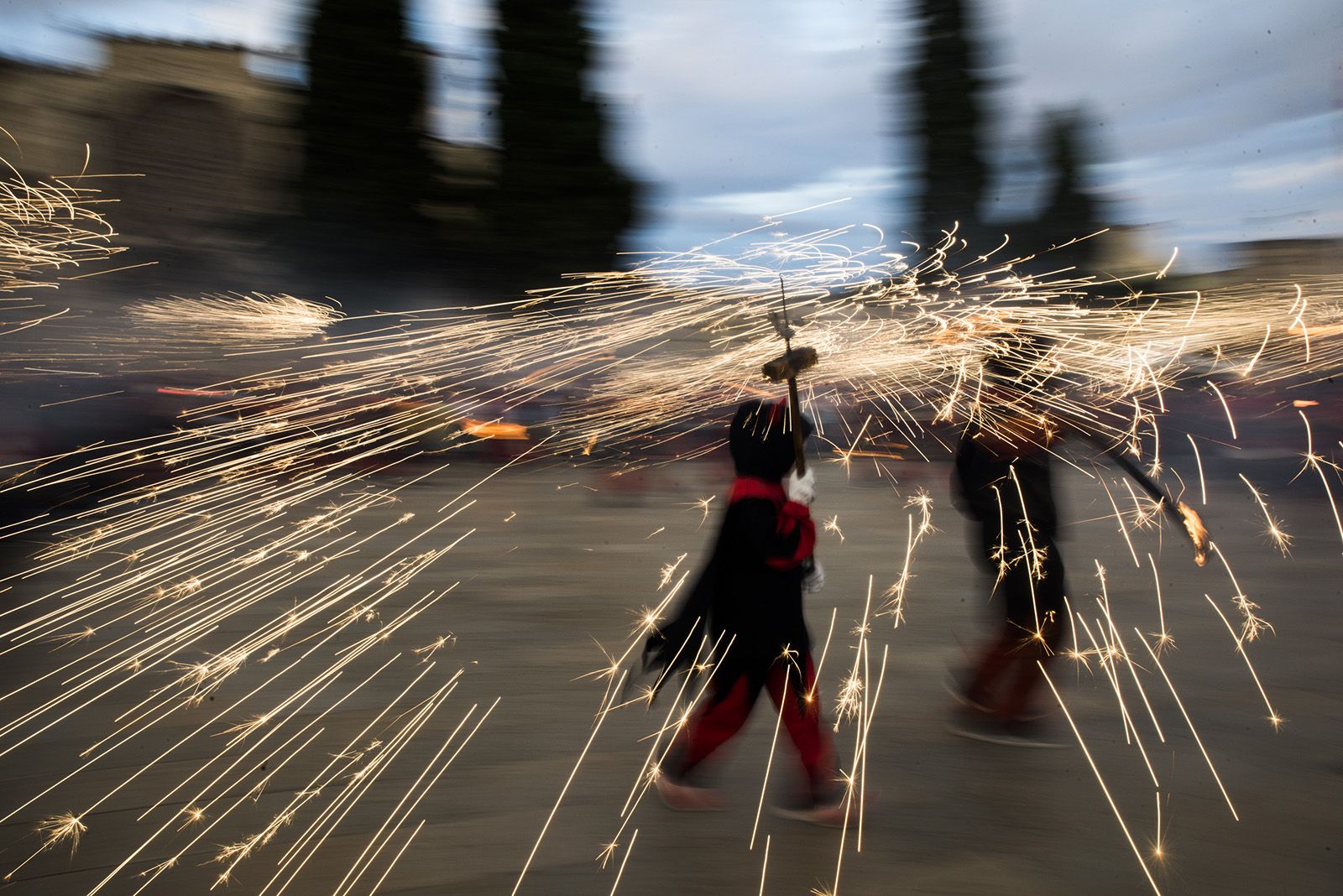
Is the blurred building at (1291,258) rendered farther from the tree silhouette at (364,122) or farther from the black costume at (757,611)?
the tree silhouette at (364,122)

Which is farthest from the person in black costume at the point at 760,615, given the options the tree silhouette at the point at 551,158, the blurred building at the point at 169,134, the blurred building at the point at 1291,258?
the blurred building at the point at 169,134

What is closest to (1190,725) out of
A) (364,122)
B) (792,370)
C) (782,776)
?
(782,776)

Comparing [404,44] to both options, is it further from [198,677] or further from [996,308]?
[996,308]

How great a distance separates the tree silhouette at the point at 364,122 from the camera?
11695 mm

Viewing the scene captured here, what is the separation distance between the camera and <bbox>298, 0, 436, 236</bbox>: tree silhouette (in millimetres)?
11695

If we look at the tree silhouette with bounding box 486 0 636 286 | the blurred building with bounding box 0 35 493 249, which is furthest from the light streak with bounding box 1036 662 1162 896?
the blurred building with bounding box 0 35 493 249

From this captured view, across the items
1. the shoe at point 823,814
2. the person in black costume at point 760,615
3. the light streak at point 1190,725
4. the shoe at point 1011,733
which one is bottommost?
the light streak at point 1190,725

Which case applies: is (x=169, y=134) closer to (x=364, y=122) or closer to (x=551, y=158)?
(x=364, y=122)

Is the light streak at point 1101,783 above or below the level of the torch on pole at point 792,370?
below

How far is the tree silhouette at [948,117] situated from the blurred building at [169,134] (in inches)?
228

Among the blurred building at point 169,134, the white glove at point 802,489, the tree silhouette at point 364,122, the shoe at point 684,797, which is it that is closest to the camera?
the white glove at point 802,489

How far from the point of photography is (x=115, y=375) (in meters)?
9.71

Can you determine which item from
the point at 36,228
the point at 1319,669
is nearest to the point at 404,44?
the point at 36,228

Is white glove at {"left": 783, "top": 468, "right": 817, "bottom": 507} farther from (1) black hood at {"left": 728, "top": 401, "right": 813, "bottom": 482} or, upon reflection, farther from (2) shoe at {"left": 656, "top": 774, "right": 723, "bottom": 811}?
(2) shoe at {"left": 656, "top": 774, "right": 723, "bottom": 811}
